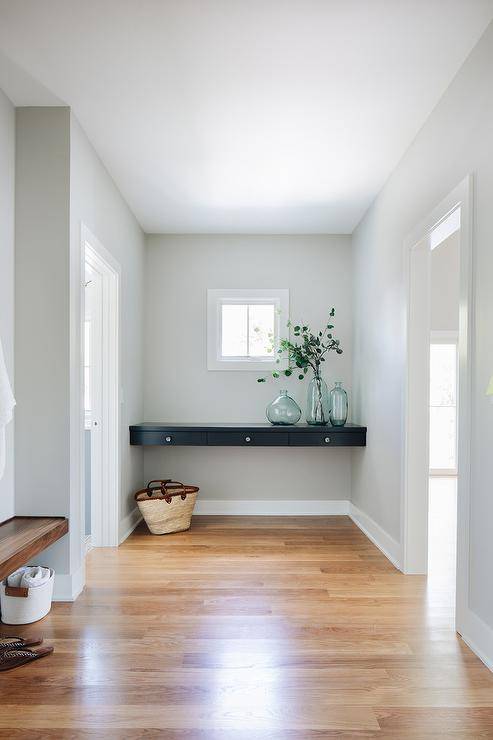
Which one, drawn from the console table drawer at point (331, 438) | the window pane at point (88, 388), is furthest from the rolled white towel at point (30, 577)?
the console table drawer at point (331, 438)

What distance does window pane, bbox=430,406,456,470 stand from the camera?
25.2 feet

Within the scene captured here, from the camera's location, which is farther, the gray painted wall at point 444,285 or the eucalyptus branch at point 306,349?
the gray painted wall at point 444,285

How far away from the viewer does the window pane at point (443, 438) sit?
768cm

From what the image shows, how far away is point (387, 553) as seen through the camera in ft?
13.3

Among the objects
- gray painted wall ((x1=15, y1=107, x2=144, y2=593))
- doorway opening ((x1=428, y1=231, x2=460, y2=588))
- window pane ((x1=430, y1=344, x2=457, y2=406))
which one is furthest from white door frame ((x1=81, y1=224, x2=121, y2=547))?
window pane ((x1=430, y1=344, x2=457, y2=406))

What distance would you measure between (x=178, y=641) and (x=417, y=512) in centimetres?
Result: 170

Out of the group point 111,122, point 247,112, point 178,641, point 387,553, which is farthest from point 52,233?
point 387,553

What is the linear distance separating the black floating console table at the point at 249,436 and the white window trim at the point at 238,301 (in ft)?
2.58

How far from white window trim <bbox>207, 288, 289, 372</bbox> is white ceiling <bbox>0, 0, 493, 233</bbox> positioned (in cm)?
132

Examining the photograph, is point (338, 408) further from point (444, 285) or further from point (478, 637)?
point (444, 285)

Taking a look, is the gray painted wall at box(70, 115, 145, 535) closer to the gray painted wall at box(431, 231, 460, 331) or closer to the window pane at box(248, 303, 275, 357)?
the window pane at box(248, 303, 275, 357)

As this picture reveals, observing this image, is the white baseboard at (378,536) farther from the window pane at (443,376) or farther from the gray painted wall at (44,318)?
the window pane at (443,376)

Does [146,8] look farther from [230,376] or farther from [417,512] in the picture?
[230,376]

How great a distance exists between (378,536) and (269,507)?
4.41 feet
